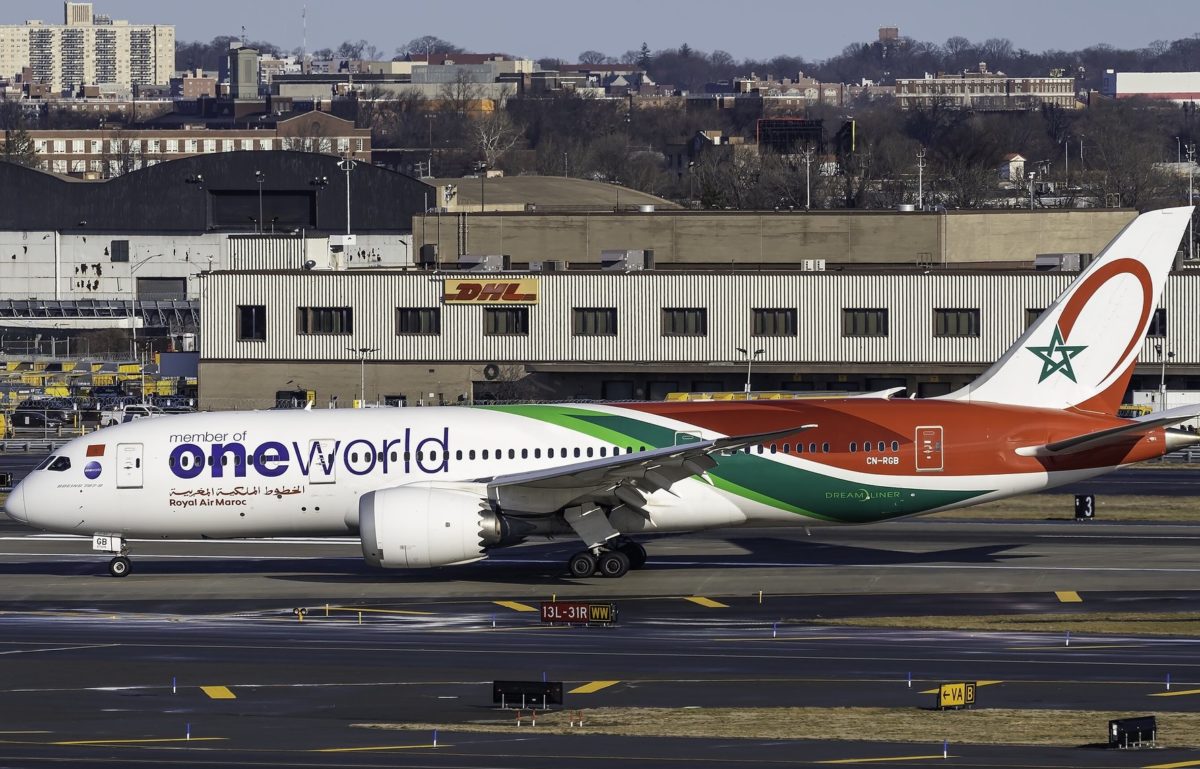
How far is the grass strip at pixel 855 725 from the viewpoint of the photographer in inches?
1028

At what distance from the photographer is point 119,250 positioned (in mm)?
144500

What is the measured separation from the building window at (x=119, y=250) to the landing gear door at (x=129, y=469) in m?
104

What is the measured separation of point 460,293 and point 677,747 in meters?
60.1

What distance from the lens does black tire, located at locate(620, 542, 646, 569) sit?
43.5 m

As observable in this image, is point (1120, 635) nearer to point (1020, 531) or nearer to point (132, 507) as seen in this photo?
point (1020, 531)

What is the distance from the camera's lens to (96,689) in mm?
30500

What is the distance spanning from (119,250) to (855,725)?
126 m

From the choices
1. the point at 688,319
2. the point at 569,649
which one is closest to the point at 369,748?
the point at 569,649

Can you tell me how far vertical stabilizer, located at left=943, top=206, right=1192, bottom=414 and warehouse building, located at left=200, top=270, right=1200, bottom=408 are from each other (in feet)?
120

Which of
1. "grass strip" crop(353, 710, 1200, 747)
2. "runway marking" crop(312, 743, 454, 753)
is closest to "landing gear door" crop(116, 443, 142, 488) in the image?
"grass strip" crop(353, 710, 1200, 747)

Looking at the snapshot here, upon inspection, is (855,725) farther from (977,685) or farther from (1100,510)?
(1100,510)

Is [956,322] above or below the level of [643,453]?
above

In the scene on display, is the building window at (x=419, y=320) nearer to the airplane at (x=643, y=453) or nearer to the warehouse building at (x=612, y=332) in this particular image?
the warehouse building at (x=612, y=332)

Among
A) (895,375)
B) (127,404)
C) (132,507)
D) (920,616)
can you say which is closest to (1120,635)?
(920,616)
